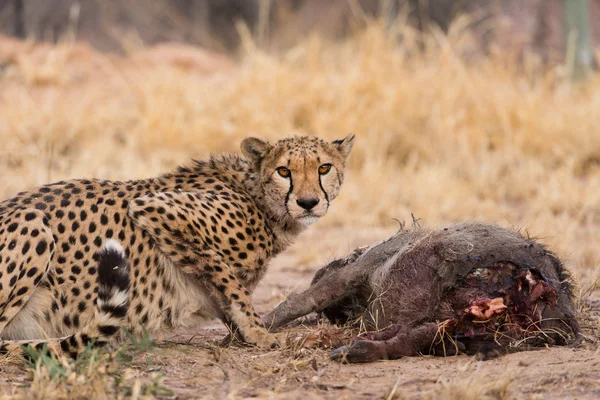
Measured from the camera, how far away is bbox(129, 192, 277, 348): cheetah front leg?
3.83m

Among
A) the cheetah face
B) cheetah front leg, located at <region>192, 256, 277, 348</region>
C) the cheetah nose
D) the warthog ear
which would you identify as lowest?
cheetah front leg, located at <region>192, 256, 277, 348</region>

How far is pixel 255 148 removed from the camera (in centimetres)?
430

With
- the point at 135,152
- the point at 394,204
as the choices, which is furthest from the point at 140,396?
the point at 135,152

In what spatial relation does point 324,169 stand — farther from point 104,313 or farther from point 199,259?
point 104,313

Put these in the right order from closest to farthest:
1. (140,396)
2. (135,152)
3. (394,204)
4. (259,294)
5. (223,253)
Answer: (140,396) < (223,253) < (259,294) < (394,204) < (135,152)

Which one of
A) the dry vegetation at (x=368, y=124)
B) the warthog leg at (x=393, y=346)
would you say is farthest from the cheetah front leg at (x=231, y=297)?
the dry vegetation at (x=368, y=124)

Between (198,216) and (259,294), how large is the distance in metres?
1.49

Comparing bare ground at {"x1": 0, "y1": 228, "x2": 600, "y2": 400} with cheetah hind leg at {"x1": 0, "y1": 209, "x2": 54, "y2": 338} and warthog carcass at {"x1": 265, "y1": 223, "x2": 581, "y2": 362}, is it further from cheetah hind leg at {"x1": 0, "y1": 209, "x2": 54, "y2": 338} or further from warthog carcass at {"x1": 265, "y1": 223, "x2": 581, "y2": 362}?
cheetah hind leg at {"x1": 0, "y1": 209, "x2": 54, "y2": 338}

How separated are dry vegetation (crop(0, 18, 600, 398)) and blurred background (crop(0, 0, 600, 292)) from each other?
2 cm

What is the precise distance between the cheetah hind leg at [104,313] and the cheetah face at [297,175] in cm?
93

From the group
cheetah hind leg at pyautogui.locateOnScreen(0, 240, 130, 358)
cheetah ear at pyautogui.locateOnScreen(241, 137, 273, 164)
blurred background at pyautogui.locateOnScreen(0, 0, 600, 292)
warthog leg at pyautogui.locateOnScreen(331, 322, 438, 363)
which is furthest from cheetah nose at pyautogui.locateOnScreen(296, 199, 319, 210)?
blurred background at pyautogui.locateOnScreen(0, 0, 600, 292)

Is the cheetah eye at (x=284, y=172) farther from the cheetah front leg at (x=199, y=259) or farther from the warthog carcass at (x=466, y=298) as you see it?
the warthog carcass at (x=466, y=298)

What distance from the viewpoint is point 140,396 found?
113 inches

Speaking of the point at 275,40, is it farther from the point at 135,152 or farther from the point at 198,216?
the point at 198,216
